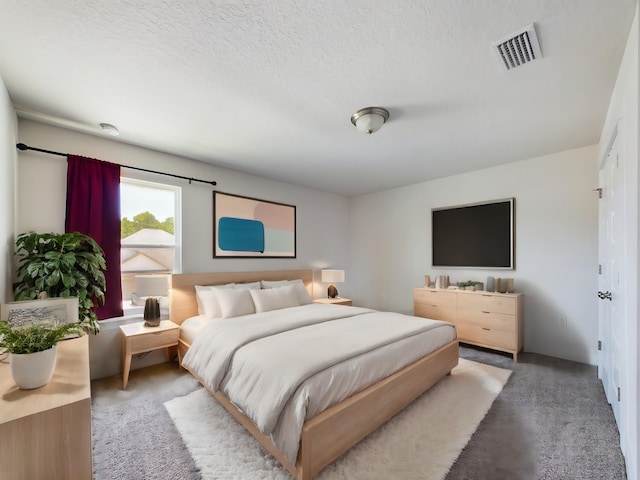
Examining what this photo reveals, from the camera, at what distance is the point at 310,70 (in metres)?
1.93

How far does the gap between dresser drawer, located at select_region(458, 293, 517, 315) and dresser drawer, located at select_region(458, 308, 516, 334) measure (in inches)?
2.0

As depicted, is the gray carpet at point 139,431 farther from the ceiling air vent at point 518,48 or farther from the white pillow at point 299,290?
the ceiling air vent at point 518,48

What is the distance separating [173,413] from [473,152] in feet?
13.4

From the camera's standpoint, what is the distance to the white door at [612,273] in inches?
76.2

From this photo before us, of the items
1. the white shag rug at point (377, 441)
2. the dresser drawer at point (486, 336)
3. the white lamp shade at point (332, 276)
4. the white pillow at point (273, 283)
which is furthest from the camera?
the white lamp shade at point (332, 276)

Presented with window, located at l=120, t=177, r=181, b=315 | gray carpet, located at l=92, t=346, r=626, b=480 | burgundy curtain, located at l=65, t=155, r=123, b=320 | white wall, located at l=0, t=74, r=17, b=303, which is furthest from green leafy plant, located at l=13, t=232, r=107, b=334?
gray carpet, located at l=92, t=346, r=626, b=480

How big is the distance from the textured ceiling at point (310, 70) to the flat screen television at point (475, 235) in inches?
41.0

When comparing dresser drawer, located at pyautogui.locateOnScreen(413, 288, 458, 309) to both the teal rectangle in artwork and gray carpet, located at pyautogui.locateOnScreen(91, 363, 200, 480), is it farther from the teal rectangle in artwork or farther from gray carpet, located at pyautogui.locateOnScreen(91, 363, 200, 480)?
gray carpet, located at pyautogui.locateOnScreen(91, 363, 200, 480)

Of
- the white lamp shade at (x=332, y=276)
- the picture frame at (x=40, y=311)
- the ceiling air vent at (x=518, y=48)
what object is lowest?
the white lamp shade at (x=332, y=276)

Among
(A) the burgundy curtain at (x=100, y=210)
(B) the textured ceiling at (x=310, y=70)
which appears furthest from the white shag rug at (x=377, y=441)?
(B) the textured ceiling at (x=310, y=70)

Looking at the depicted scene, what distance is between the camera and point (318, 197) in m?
5.33

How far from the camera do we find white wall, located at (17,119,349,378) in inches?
104

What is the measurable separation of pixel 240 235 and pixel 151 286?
1.42 metres

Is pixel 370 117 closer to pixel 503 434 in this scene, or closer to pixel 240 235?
pixel 240 235
